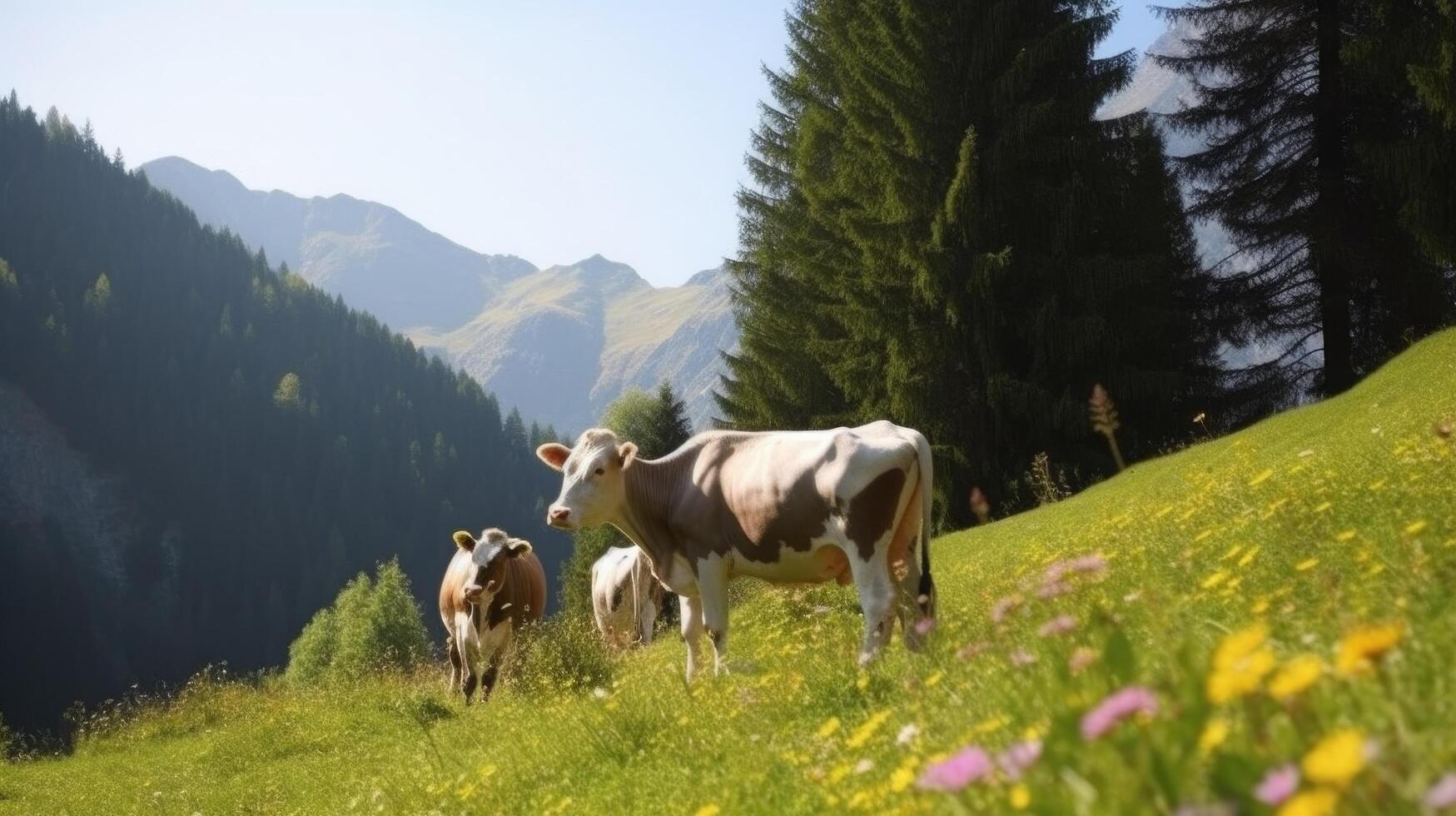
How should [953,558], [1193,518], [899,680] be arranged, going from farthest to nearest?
[953,558], [1193,518], [899,680]

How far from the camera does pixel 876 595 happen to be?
731 centimetres

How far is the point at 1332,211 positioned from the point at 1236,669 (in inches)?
988

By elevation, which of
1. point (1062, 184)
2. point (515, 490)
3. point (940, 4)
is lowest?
point (515, 490)

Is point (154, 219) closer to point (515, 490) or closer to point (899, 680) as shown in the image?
point (515, 490)

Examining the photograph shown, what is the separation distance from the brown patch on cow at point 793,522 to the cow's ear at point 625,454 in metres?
1.56

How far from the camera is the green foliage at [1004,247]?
2372 cm

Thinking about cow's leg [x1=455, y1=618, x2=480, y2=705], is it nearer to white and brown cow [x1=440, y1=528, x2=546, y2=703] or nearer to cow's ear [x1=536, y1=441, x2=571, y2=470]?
white and brown cow [x1=440, y1=528, x2=546, y2=703]

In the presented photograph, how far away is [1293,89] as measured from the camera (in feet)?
83.3

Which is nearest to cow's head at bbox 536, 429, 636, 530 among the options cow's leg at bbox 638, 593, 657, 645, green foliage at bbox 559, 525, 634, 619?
cow's leg at bbox 638, 593, 657, 645

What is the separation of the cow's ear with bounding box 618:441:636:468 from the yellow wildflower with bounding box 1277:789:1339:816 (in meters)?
8.12

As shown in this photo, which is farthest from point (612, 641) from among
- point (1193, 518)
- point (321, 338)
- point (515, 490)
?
point (321, 338)

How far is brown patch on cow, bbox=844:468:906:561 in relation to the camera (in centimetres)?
752

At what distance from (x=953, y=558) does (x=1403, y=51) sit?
12.0 m

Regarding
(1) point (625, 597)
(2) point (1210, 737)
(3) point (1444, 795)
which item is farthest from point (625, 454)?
(1) point (625, 597)
